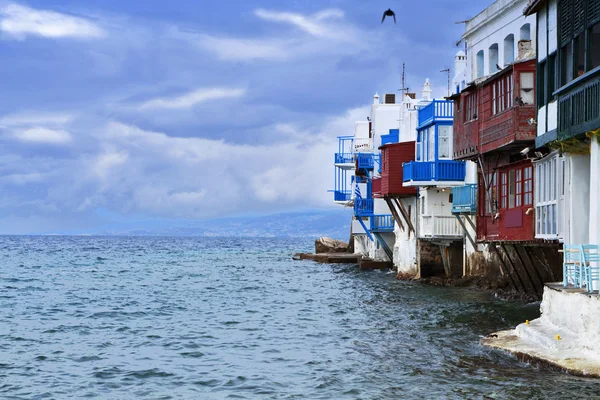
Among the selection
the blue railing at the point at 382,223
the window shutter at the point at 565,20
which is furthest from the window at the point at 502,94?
the blue railing at the point at 382,223

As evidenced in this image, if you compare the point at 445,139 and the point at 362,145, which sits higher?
the point at 362,145

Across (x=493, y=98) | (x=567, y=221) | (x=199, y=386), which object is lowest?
(x=199, y=386)

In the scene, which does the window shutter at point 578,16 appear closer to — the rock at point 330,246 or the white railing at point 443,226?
the white railing at point 443,226

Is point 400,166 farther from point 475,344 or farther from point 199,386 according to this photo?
point 199,386

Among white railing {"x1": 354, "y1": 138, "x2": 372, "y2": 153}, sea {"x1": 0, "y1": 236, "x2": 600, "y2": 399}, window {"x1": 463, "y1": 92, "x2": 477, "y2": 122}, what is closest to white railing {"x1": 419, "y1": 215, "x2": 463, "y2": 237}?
sea {"x1": 0, "y1": 236, "x2": 600, "y2": 399}

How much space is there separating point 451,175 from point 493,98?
44.1 feet

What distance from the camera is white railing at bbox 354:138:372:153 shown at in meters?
75.1

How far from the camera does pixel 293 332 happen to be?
3017 centimetres

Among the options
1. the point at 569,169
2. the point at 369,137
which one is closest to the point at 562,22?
the point at 569,169

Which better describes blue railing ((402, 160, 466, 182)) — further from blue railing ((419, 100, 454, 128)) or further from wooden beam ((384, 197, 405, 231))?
wooden beam ((384, 197, 405, 231))

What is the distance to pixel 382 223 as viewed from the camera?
6412cm

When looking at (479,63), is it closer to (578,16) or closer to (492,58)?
(492,58)

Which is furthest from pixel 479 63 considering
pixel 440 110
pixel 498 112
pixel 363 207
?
pixel 363 207

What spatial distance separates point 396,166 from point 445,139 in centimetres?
755
